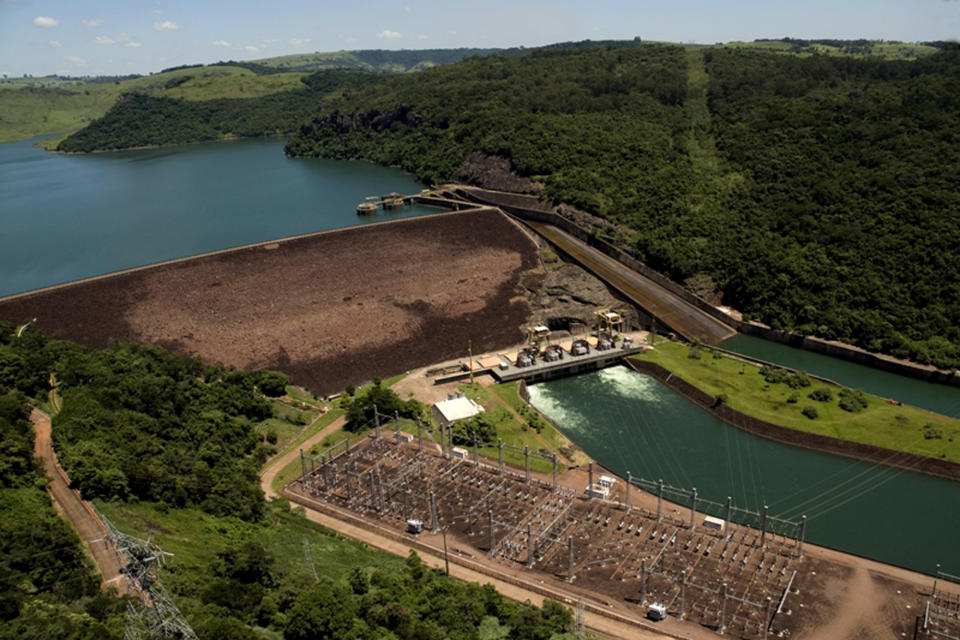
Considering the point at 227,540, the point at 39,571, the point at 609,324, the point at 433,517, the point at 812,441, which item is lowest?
the point at 812,441

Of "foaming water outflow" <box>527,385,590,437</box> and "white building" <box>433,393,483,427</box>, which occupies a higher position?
"white building" <box>433,393,483,427</box>

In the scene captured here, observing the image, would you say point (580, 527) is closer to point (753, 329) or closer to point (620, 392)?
point (620, 392)

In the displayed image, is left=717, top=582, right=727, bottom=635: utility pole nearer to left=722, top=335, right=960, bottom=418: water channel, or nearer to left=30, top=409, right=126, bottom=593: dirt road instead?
left=30, top=409, right=126, bottom=593: dirt road

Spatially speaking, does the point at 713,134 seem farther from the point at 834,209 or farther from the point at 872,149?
the point at 834,209

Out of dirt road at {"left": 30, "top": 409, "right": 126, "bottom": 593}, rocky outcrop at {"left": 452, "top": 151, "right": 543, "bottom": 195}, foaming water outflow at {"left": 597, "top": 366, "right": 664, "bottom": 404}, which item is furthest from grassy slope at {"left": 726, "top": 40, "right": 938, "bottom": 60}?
dirt road at {"left": 30, "top": 409, "right": 126, "bottom": 593}

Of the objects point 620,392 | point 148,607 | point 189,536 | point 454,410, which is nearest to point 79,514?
point 189,536

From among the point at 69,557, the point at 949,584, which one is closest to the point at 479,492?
the point at 69,557
